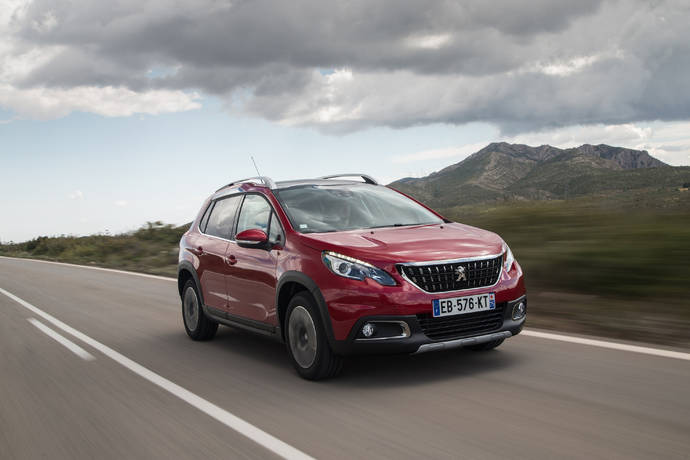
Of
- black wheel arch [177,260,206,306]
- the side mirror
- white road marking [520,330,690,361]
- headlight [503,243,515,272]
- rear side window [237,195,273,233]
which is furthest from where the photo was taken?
black wheel arch [177,260,206,306]

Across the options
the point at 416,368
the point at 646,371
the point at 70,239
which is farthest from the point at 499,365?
the point at 70,239

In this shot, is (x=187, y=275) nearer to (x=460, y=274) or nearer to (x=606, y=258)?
(x=460, y=274)

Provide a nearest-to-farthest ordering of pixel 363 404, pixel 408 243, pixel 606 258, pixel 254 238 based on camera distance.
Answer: pixel 363 404, pixel 408 243, pixel 254 238, pixel 606 258

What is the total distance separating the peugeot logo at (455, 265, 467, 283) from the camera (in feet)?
17.4

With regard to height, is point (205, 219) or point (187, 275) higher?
point (205, 219)

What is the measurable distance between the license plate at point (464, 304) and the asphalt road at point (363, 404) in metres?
0.53

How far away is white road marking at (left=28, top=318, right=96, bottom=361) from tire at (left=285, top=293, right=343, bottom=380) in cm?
262

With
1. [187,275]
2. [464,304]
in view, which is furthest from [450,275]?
[187,275]

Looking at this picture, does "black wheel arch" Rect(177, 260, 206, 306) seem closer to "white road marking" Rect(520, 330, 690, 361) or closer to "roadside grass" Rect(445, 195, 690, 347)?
"white road marking" Rect(520, 330, 690, 361)

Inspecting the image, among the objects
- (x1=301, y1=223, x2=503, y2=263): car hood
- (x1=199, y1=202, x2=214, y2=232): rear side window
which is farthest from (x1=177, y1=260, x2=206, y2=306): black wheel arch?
(x1=301, y1=223, x2=503, y2=263): car hood

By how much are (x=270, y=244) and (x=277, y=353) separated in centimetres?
131

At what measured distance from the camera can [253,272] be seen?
251 inches

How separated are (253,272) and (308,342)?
1015mm

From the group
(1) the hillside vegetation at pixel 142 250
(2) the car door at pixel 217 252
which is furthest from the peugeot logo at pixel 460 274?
(1) the hillside vegetation at pixel 142 250
